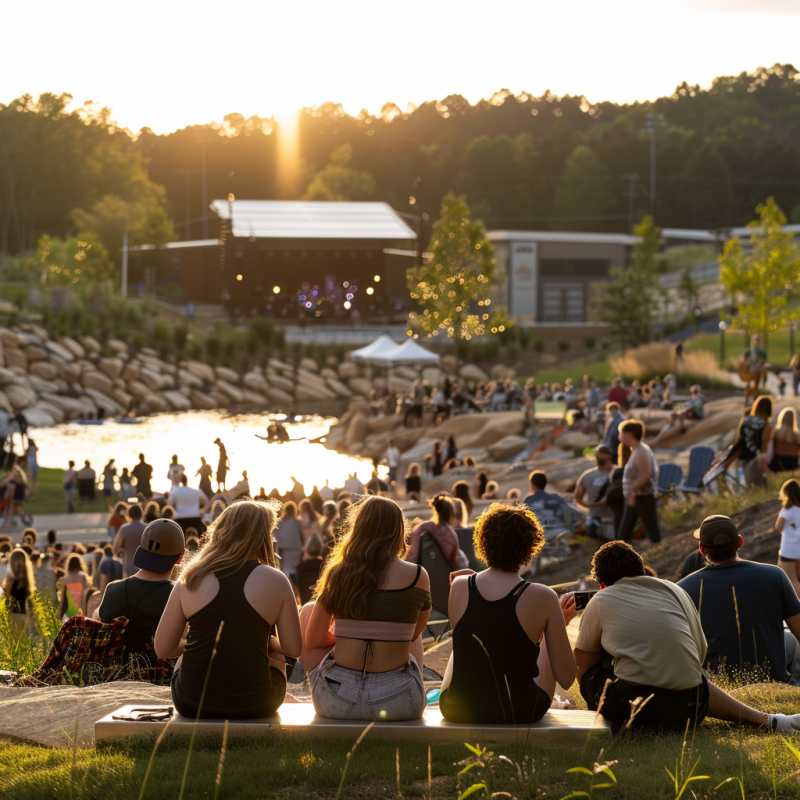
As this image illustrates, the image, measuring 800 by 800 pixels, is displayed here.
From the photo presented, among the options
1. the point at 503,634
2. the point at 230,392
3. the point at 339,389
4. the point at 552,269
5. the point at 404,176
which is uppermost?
the point at 404,176

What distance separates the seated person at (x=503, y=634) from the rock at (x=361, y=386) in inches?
1458

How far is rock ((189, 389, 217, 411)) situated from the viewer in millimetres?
40156

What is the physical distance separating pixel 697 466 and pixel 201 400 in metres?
30.8

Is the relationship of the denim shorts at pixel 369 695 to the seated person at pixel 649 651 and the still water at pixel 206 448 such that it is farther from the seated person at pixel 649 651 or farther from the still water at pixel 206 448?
the still water at pixel 206 448

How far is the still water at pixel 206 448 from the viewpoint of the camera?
2162 centimetres

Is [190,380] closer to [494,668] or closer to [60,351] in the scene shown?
[60,351]

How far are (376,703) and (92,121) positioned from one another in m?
76.7

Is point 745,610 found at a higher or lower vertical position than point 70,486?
higher

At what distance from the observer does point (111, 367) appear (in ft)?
133

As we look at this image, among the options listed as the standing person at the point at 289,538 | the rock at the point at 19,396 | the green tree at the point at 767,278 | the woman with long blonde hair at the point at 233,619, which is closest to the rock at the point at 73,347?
the rock at the point at 19,396

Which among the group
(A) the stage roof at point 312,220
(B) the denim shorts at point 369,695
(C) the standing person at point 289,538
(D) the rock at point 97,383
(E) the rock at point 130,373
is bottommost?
(D) the rock at point 97,383

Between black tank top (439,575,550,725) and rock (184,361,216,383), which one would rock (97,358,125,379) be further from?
black tank top (439,575,550,725)

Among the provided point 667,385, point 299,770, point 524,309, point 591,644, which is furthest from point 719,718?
point 524,309

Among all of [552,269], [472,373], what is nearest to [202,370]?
[472,373]
